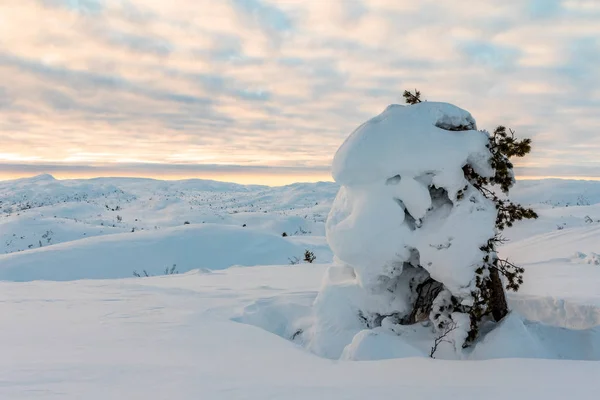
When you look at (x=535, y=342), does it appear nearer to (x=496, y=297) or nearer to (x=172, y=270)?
(x=496, y=297)

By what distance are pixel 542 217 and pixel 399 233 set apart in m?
26.3

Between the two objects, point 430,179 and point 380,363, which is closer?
point 380,363

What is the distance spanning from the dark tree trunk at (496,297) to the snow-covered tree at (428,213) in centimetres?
1

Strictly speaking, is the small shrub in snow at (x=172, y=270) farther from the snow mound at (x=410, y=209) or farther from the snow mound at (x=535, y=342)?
the snow mound at (x=535, y=342)

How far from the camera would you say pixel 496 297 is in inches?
222

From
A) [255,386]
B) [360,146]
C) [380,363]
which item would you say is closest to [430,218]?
[360,146]

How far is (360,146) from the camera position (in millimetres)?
5715

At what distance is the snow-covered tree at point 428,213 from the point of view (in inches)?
211

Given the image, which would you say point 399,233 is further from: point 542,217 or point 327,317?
point 542,217

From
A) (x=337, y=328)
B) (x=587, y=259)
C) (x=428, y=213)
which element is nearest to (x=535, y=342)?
(x=428, y=213)

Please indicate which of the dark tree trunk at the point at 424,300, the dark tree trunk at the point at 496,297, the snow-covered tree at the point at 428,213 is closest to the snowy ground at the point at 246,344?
the dark tree trunk at the point at 496,297

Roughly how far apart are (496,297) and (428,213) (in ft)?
4.48

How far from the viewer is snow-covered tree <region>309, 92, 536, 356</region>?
17.6ft

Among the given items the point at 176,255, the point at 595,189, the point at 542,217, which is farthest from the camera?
the point at 595,189
